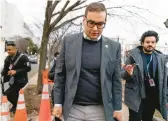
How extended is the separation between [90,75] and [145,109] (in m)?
2.72

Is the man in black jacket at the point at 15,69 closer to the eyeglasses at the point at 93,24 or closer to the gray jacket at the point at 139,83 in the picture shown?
the gray jacket at the point at 139,83

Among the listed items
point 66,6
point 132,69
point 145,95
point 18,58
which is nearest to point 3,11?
point 132,69

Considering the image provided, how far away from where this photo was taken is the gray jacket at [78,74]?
3.51 metres

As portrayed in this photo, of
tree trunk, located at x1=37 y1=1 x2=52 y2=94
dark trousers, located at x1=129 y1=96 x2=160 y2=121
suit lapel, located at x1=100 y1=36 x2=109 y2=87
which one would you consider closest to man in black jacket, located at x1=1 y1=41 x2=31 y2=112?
dark trousers, located at x1=129 y1=96 x2=160 y2=121

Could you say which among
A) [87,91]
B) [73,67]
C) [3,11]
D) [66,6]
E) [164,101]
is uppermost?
[66,6]

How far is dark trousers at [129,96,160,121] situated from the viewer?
578 cm

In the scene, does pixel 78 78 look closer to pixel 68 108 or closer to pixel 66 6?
pixel 68 108

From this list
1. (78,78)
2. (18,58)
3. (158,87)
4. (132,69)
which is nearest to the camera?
(78,78)

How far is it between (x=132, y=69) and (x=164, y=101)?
34.8 inches

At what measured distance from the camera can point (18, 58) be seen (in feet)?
28.7

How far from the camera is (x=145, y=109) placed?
600 centimetres

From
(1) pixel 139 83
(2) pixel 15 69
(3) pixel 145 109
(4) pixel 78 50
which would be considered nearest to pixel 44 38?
(2) pixel 15 69

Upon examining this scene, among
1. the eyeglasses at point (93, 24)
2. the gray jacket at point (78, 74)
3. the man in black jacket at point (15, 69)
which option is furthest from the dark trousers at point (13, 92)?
the eyeglasses at point (93, 24)

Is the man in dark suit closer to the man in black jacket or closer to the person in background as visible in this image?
the person in background
